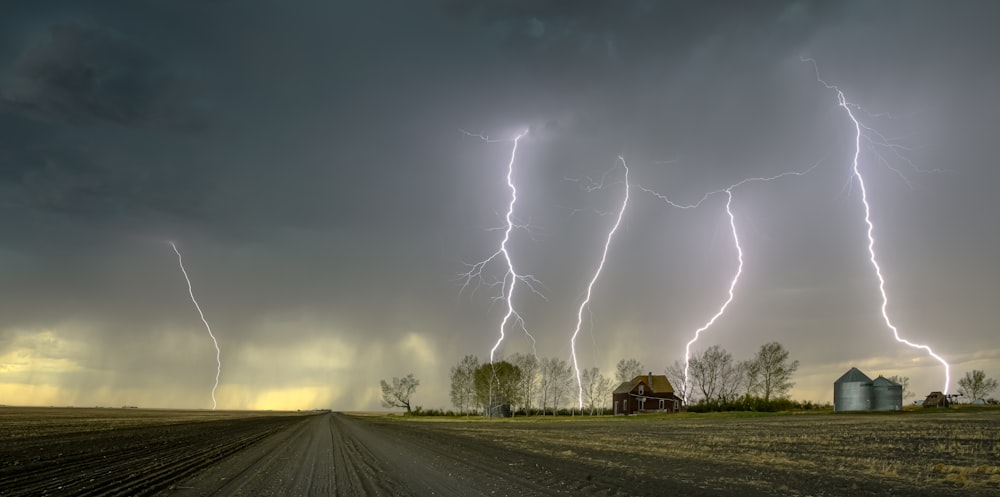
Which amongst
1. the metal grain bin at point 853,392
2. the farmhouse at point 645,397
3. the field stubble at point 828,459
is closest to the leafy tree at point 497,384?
the farmhouse at point 645,397

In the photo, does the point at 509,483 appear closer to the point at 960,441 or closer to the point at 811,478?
the point at 811,478

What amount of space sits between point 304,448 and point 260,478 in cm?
1263

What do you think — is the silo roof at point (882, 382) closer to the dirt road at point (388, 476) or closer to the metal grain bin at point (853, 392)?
the metal grain bin at point (853, 392)

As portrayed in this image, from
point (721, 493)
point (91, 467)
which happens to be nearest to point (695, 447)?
point (721, 493)

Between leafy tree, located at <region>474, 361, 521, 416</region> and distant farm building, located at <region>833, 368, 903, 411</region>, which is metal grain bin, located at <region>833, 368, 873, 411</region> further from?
leafy tree, located at <region>474, 361, 521, 416</region>

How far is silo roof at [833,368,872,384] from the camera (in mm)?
77875

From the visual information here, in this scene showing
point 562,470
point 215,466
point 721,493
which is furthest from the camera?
point 215,466

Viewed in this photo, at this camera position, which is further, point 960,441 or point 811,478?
point 960,441

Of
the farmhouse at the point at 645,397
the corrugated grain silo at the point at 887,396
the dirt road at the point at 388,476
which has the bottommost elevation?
the farmhouse at the point at 645,397

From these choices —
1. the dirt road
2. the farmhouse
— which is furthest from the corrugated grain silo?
the dirt road

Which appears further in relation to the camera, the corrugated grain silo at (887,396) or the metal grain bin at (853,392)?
the metal grain bin at (853,392)

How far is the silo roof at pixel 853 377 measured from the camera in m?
77.9

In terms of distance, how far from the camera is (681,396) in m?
102

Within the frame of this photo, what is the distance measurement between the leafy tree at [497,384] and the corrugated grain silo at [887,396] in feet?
195
